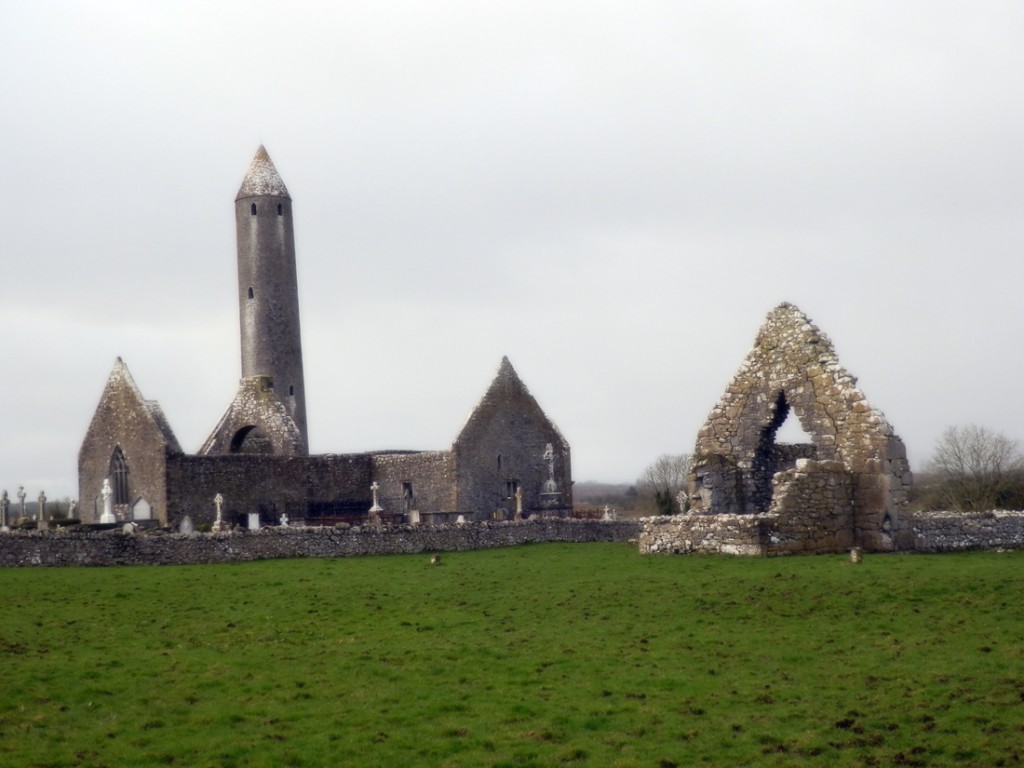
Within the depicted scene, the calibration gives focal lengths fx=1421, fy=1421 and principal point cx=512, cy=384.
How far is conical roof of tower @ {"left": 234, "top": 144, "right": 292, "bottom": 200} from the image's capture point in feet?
204

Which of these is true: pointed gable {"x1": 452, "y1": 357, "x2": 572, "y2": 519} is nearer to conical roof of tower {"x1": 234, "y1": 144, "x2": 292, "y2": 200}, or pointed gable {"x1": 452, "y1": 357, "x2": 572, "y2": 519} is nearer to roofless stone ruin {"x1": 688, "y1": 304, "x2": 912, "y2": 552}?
conical roof of tower {"x1": 234, "y1": 144, "x2": 292, "y2": 200}

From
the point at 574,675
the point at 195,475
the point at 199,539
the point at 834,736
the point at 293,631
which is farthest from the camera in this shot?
the point at 195,475

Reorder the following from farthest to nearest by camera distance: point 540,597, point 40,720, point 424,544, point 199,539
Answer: point 424,544, point 199,539, point 540,597, point 40,720

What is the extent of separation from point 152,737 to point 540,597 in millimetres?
9630

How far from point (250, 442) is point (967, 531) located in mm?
32279

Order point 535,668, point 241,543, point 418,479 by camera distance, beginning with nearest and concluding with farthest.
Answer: point 535,668 → point 241,543 → point 418,479

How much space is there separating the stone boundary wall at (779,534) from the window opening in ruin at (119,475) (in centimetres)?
2551

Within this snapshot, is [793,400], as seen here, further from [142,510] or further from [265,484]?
[142,510]

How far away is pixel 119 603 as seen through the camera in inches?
953

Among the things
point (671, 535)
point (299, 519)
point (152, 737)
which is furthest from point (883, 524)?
point (299, 519)

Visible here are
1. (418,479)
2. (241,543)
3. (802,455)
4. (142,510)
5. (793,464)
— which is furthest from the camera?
(418,479)

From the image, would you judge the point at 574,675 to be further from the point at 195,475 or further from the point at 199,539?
the point at 195,475

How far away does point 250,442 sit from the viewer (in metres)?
56.2

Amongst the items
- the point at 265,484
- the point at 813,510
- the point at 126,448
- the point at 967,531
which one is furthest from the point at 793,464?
the point at 126,448
